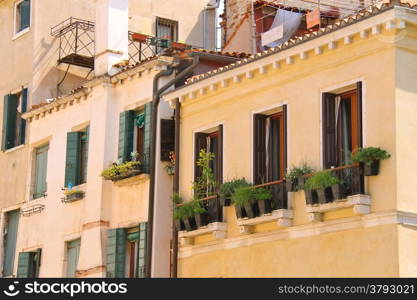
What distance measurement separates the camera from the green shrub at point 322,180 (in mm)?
23922

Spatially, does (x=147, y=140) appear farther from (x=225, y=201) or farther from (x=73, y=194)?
(x=225, y=201)

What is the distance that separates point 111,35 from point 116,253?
576cm

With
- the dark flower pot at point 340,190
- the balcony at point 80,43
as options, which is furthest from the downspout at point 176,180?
the balcony at point 80,43

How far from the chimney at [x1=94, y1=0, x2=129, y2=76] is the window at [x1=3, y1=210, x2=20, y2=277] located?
17.4ft

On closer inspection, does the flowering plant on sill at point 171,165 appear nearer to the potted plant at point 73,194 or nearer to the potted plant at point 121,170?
the potted plant at point 121,170

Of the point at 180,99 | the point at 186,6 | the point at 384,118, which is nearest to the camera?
the point at 384,118

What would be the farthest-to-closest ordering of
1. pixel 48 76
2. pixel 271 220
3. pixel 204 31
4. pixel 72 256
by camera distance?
pixel 204 31, pixel 48 76, pixel 72 256, pixel 271 220

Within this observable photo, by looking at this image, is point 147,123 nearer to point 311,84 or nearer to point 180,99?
point 180,99

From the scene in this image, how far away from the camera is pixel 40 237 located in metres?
33.4

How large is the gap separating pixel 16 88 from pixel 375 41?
14.8 metres

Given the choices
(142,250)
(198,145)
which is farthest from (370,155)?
(142,250)

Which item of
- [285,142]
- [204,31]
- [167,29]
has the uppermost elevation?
[204,31]

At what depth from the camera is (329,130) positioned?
24844mm

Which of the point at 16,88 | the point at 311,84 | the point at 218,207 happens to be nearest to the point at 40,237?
the point at 16,88
